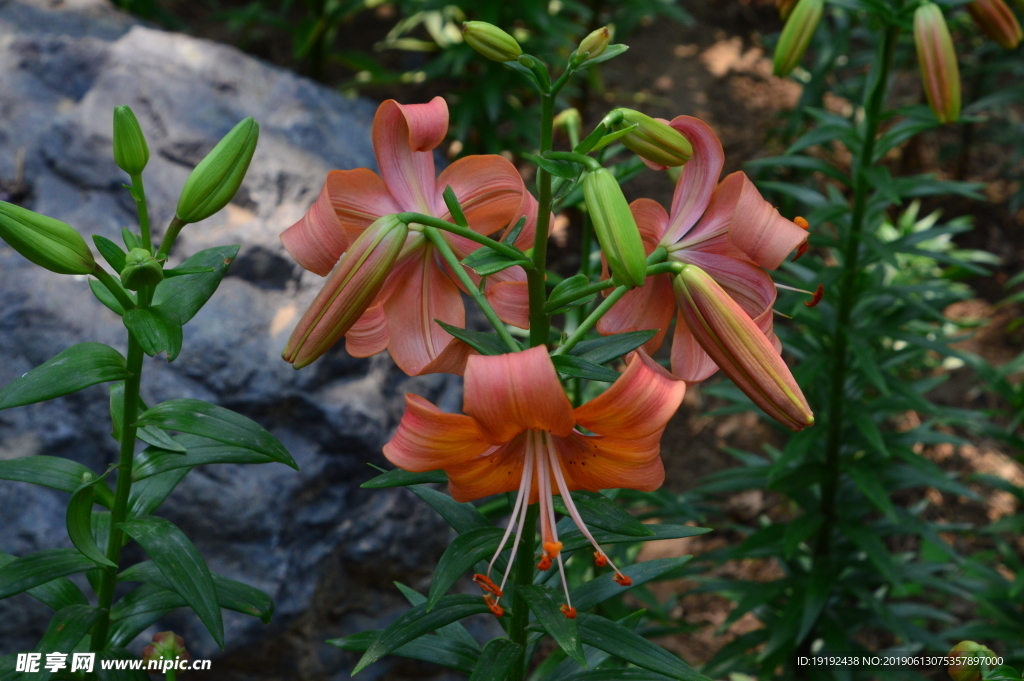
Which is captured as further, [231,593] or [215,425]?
[231,593]

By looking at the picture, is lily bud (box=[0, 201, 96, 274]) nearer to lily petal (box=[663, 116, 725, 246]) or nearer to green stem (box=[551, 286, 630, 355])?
green stem (box=[551, 286, 630, 355])

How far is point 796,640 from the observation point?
1926 millimetres

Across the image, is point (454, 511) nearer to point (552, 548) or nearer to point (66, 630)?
point (552, 548)

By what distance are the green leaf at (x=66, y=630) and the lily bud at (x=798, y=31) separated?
5.21ft

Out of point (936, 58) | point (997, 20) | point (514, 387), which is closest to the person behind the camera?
point (514, 387)

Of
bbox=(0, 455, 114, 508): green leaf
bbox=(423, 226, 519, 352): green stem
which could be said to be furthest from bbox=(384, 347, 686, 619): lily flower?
bbox=(0, 455, 114, 508): green leaf

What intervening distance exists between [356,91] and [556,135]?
969mm

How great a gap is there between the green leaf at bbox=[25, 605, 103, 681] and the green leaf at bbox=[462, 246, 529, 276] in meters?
0.73

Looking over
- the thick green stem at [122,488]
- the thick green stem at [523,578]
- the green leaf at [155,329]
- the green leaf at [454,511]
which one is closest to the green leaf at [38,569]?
the thick green stem at [122,488]

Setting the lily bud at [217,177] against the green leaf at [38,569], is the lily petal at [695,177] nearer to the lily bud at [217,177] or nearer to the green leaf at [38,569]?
the lily bud at [217,177]

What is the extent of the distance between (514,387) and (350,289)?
0.22m

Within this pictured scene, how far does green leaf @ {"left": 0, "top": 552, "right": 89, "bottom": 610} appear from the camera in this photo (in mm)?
1202

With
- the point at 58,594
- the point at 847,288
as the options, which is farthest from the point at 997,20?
the point at 58,594

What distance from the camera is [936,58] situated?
151 cm
